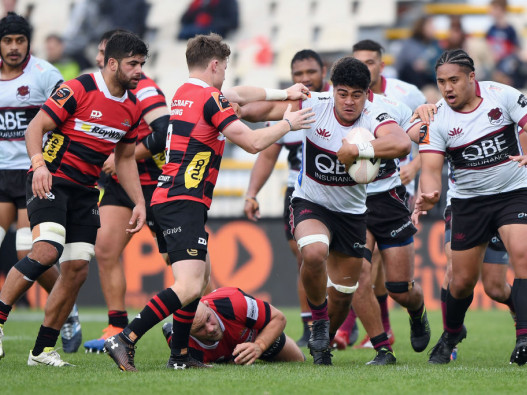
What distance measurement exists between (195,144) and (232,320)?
4.99 ft

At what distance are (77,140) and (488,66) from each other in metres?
11.9

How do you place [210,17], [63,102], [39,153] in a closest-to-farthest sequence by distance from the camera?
[39,153], [63,102], [210,17]

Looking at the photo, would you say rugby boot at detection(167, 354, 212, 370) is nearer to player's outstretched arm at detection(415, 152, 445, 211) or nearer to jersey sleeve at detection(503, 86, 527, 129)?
player's outstretched arm at detection(415, 152, 445, 211)

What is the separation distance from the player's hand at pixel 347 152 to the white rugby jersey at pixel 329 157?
0.42 meters

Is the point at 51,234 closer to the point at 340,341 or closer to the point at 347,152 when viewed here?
the point at 347,152

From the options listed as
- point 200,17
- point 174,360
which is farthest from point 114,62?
point 200,17

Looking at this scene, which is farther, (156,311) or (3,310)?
(3,310)

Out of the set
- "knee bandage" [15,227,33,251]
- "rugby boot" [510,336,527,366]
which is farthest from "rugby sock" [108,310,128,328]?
"rugby boot" [510,336,527,366]

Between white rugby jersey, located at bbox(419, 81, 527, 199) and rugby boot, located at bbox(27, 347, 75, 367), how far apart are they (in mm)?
3372

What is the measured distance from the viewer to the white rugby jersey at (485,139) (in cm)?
704

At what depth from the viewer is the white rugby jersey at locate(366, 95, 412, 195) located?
8273 mm

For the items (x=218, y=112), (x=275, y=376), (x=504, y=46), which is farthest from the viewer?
(x=504, y=46)

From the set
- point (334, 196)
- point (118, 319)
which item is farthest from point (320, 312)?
point (118, 319)

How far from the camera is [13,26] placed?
8188 millimetres
